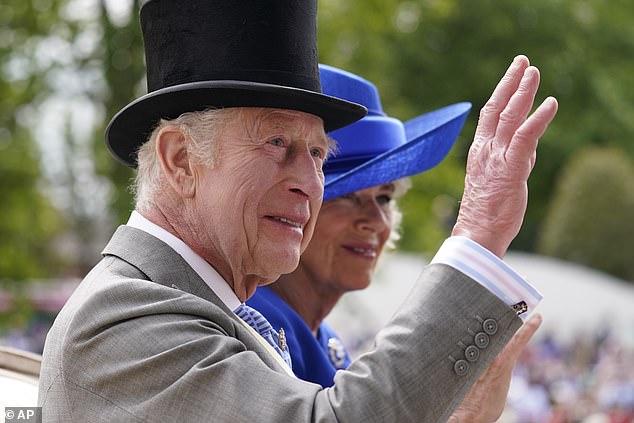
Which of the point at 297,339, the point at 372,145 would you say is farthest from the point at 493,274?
the point at 372,145

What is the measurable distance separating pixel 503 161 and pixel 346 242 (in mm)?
1726

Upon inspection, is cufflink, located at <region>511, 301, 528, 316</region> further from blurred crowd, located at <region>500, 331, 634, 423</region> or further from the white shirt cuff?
blurred crowd, located at <region>500, 331, 634, 423</region>

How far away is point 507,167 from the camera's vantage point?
5.96ft

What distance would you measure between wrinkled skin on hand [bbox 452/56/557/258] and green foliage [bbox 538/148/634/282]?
87.1 feet

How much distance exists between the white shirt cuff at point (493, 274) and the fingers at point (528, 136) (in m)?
0.19

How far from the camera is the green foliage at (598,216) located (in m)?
27.9

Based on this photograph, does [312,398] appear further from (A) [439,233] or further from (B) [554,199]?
(B) [554,199]

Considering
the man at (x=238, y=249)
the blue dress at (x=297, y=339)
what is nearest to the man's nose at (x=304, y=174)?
the man at (x=238, y=249)

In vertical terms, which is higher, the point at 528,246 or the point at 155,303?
the point at 155,303

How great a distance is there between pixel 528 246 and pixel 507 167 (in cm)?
3538

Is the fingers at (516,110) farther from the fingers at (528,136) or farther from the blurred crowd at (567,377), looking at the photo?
the blurred crowd at (567,377)

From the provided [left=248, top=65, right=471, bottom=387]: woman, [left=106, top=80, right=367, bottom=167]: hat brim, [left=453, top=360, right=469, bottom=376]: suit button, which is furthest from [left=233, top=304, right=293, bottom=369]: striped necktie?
[left=248, top=65, right=471, bottom=387]: woman

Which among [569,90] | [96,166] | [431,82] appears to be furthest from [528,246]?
[96,166]

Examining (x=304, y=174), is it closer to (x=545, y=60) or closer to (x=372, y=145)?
(x=372, y=145)
